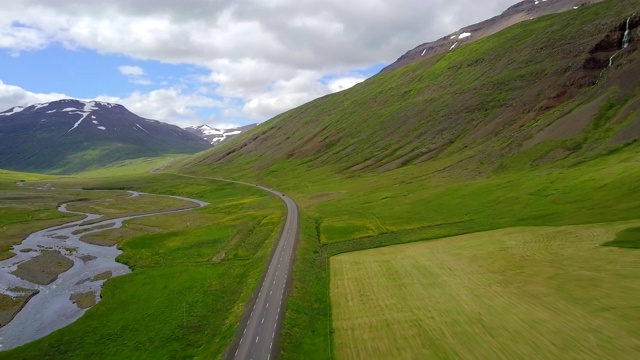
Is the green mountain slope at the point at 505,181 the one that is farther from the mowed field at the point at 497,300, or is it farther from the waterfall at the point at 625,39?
the mowed field at the point at 497,300

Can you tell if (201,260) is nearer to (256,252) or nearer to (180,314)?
(256,252)

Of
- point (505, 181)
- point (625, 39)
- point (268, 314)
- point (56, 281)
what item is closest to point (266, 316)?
point (268, 314)

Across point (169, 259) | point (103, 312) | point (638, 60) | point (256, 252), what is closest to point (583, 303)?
point (256, 252)

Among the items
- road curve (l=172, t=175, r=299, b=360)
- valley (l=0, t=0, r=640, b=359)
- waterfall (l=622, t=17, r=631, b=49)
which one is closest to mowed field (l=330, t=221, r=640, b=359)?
valley (l=0, t=0, r=640, b=359)

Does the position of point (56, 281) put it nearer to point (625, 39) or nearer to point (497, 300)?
point (497, 300)

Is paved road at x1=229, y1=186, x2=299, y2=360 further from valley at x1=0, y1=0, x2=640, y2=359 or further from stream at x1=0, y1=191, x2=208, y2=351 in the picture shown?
stream at x1=0, y1=191, x2=208, y2=351

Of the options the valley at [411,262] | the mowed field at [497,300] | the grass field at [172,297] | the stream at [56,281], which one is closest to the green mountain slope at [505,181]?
the valley at [411,262]
